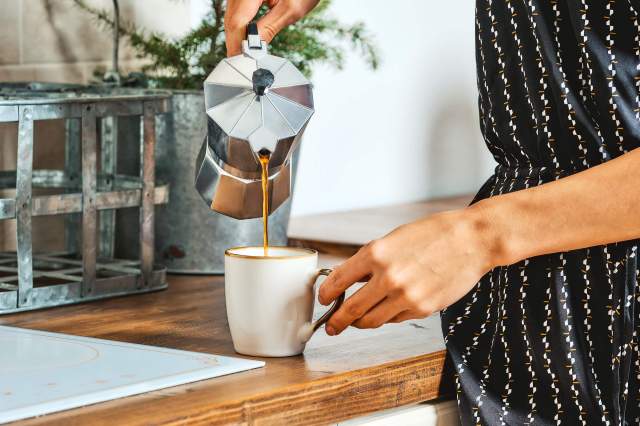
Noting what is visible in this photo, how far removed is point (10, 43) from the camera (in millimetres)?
1286

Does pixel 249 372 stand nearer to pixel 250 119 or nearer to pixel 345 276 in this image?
pixel 345 276

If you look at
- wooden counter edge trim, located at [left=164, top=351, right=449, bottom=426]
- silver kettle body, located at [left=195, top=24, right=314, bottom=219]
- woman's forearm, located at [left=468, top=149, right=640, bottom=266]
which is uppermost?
silver kettle body, located at [left=195, top=24, right=314, bottom=219]

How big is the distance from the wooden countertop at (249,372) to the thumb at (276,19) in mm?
268

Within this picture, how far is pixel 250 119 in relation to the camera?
2.84 feet

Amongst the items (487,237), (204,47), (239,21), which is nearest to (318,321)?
(487,237)

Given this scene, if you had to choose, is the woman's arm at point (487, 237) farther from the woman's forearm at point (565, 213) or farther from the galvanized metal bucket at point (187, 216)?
the galvanized metal bucket at point (187, 216)

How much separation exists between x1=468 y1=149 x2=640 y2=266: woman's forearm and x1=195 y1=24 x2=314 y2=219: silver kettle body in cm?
19

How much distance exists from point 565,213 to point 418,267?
11 cm

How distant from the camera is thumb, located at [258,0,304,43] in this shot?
40.4 inches

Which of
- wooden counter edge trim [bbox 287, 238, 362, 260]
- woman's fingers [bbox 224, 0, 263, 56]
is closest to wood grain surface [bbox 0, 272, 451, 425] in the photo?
woman's fingers [bbox 224, 0, 263, 56]

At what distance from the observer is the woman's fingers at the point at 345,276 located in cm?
78

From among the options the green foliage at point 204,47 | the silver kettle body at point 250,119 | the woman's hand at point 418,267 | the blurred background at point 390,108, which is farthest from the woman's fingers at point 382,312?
the blurred background at point 390,108

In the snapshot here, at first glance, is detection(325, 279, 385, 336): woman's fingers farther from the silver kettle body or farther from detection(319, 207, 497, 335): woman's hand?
the silver kettle body

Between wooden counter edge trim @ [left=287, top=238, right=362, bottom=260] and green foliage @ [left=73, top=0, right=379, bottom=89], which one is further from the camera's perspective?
wooden counter edge trim @ [left=287, top=238, right=362, bottom=260]
